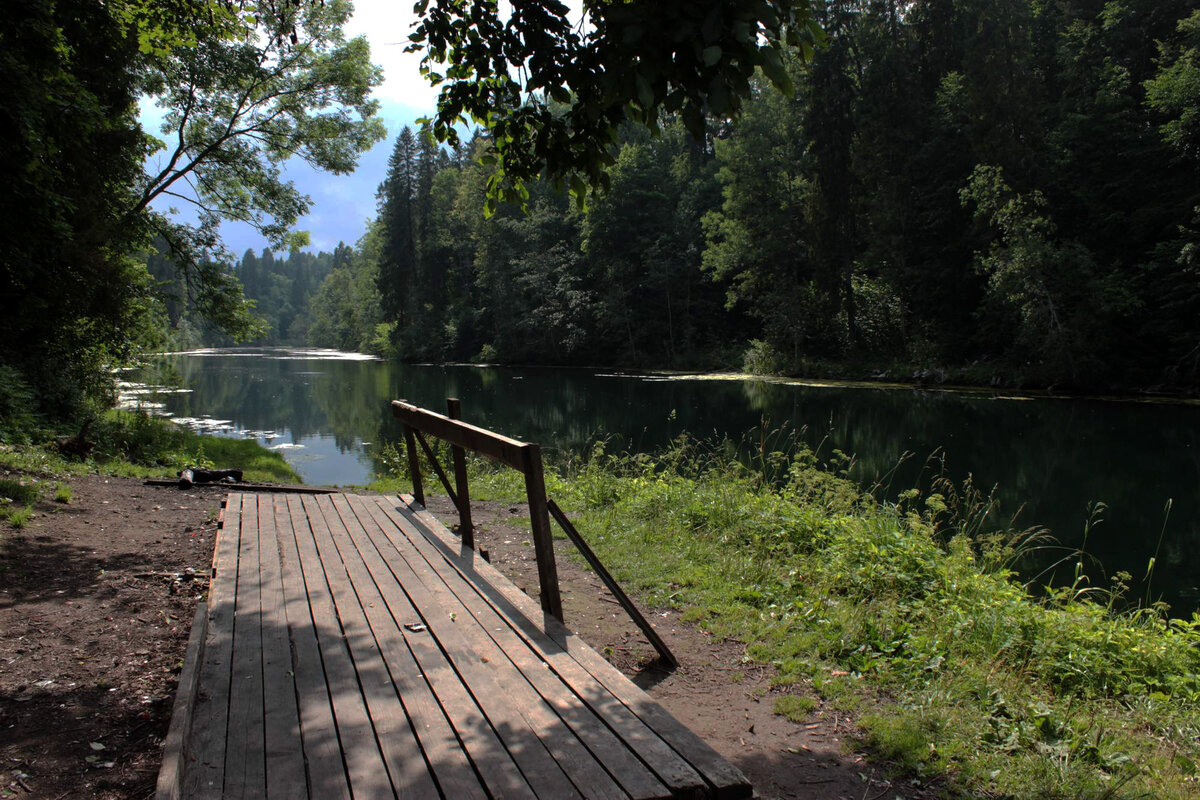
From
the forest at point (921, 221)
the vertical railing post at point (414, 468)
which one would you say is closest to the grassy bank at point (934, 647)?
the vertical railing post at point (414, 468)

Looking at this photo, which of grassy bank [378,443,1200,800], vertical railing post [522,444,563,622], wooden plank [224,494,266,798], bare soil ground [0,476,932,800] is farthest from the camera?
vertical railing post [522,444,563,622]

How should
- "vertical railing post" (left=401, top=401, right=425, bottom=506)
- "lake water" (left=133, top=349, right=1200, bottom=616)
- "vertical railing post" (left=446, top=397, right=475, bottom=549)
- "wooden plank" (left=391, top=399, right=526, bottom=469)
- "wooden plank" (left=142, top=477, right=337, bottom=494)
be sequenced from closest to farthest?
1. "wooden plank" (left=391, top=399, right=526, bottom=469)
2. "vertical railing post" (left=446, top=397, right=475, bottom=549)
3. "vertical railing post" (left=401, top=401, right=425, bottom=506)
4. "wooden plank" (left=142, top=477, right=337, bottom=494)
5. "lake water" (left=133, top=349, right=1200, bottom=616)

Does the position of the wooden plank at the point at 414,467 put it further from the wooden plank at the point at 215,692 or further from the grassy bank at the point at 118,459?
the grassy bank at the point at 118,459

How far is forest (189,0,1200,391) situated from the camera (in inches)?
1033

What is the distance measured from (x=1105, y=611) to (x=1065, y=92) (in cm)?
3275

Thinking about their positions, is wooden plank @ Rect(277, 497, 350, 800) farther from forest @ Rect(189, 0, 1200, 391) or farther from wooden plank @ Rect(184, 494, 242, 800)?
forest @ Rect(189, 0, 1200, 391)

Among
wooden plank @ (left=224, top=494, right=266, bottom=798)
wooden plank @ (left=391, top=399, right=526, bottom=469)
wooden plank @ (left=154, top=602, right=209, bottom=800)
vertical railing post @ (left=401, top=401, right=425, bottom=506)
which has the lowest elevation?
wooden plank @ (left=224, top=494, right=266, bottom=798)

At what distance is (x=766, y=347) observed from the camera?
129 feet

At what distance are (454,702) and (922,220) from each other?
120 ft

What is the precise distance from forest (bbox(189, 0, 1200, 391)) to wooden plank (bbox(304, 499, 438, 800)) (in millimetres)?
14516

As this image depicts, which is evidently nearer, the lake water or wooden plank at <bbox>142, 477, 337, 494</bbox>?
wooden plank at <bbox>142, 477, 337, 494</bbox>

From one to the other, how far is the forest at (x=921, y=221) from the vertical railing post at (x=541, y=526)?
14889mm

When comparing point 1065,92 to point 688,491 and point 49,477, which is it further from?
point 49,477

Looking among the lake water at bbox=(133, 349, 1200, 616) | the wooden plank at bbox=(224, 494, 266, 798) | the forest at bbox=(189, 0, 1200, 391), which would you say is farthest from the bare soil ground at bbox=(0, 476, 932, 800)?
the forest at bbox=(189, 0, 1200, 391)
